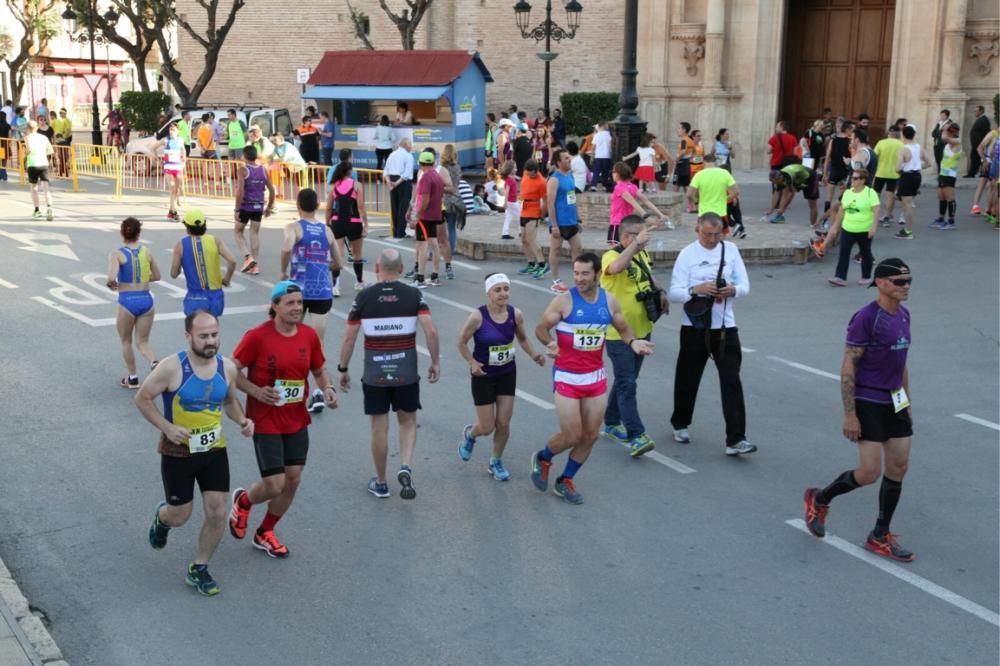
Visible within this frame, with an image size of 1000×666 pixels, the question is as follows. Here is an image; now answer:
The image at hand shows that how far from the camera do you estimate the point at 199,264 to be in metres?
10.1

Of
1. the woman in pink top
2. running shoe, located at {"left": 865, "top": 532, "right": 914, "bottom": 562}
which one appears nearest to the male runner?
the woman in pink top

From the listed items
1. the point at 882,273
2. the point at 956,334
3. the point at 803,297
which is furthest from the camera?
the point at 803,297

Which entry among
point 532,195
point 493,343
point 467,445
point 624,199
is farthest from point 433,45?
point 493,343

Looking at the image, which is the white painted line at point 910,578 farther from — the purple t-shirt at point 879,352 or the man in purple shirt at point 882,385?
the purple t-shirt at point 879,352

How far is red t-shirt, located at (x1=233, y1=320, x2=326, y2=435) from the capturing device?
6.59 metres

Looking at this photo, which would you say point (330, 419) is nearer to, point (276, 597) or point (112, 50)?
point (276, 597)

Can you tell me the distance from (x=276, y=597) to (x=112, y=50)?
6135 centimetres

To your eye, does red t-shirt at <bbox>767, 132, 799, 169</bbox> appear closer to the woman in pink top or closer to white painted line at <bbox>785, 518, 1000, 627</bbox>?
the woman in pink top

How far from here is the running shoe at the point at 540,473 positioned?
8016mm

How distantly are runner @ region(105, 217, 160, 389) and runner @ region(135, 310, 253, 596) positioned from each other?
13.9 ft

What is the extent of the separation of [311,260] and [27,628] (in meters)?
5.25

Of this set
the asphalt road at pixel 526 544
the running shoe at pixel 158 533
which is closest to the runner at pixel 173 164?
the asphalt road at pixel 526 544

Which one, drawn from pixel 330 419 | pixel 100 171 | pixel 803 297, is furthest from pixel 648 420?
pixel 100 171

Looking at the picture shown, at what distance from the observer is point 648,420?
9.80m
